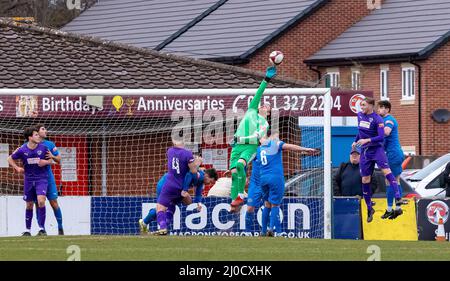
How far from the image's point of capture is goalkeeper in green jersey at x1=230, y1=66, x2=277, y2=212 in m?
21.2

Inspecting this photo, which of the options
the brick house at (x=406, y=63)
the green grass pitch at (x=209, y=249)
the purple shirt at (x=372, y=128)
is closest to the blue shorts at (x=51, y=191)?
the green grass pitch at (x=209, y=249)

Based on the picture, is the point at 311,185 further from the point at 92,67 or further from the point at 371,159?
the point at 92,67

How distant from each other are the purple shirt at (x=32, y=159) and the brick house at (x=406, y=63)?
28483 millimetres

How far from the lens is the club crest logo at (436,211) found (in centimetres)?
2448

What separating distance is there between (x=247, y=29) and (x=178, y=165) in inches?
1296

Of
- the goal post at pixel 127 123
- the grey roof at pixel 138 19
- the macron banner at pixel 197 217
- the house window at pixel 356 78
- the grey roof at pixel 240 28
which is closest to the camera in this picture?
the macron banner at pixel 197 217

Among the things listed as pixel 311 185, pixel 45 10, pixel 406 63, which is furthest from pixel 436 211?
pixel 45 10

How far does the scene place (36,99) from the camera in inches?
1093

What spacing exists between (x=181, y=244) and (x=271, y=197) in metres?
3.48

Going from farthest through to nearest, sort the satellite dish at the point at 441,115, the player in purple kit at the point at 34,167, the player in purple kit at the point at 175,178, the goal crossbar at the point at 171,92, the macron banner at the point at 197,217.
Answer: the satellite dish at the point at 441,115 → the macron banner at the point at 197,217 → the goal crossbar at the point at 171,92 → the player in purple kit at the point at 34,167 → the player in purple kit at the point at 175,178

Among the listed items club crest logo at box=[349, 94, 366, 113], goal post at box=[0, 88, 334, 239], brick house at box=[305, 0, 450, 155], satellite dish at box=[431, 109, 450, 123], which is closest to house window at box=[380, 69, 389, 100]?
brick house at box=[305, 0, 450, 155]

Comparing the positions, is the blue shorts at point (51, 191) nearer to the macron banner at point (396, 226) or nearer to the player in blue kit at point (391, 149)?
the macron banner at point (396, 226)

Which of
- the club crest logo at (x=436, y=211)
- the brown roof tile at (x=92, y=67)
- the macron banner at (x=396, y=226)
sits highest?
the brown roof tile at (x=92, y=67)
